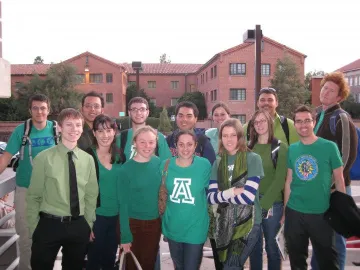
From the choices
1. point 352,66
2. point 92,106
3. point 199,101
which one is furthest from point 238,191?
point 352,66

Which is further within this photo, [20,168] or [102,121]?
[20,168]

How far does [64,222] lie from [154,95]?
52006 mm

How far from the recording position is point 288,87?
3447 cm

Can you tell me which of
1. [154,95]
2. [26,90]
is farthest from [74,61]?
[154,95]

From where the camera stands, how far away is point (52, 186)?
3.26 meters

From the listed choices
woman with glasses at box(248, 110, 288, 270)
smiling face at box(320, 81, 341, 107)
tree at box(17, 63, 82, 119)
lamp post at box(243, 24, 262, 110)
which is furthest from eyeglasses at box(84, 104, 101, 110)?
tree at box(17, 63, 82, 119)

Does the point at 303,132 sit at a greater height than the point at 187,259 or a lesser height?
greater

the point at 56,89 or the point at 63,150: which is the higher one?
the point at 56,89

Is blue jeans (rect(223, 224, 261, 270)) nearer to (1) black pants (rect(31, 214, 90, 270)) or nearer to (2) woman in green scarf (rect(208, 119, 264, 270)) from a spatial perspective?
(2) woman in green scarf (rect(208, 119, 264, 270))

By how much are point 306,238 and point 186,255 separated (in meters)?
1.30

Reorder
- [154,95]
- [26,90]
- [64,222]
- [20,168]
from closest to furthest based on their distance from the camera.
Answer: [64,222] < [20,168] < [26,90] < [154,95]

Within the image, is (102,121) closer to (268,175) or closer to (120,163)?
(120,163)

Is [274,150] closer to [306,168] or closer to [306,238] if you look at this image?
[306,168]

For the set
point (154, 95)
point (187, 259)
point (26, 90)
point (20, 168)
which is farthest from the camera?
point (154, 95)
